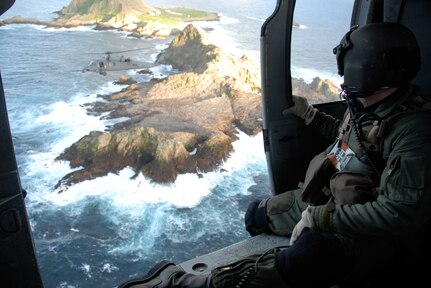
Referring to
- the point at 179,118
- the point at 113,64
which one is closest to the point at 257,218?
the point at 179,118

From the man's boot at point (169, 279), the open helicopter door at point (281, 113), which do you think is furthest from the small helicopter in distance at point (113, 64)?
the man's boot at point (169, 279)

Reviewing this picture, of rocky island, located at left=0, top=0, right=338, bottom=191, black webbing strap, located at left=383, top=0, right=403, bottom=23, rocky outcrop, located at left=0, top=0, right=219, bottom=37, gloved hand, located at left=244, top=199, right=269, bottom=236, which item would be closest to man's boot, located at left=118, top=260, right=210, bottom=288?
gloved hand, located at left=244, top=199, right=269, bottom=236

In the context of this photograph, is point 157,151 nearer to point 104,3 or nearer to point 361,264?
point 104,3

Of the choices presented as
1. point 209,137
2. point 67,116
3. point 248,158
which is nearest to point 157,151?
point 209,137

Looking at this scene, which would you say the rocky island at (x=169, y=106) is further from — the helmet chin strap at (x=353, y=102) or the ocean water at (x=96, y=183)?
the helmet chin strap at (x=353, y=102)

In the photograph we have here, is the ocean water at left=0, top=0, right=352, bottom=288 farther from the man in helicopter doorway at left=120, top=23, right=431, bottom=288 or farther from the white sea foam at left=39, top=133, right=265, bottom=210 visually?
the man in helicopter doorway at left=120, top=23, right=431, bottom=288
